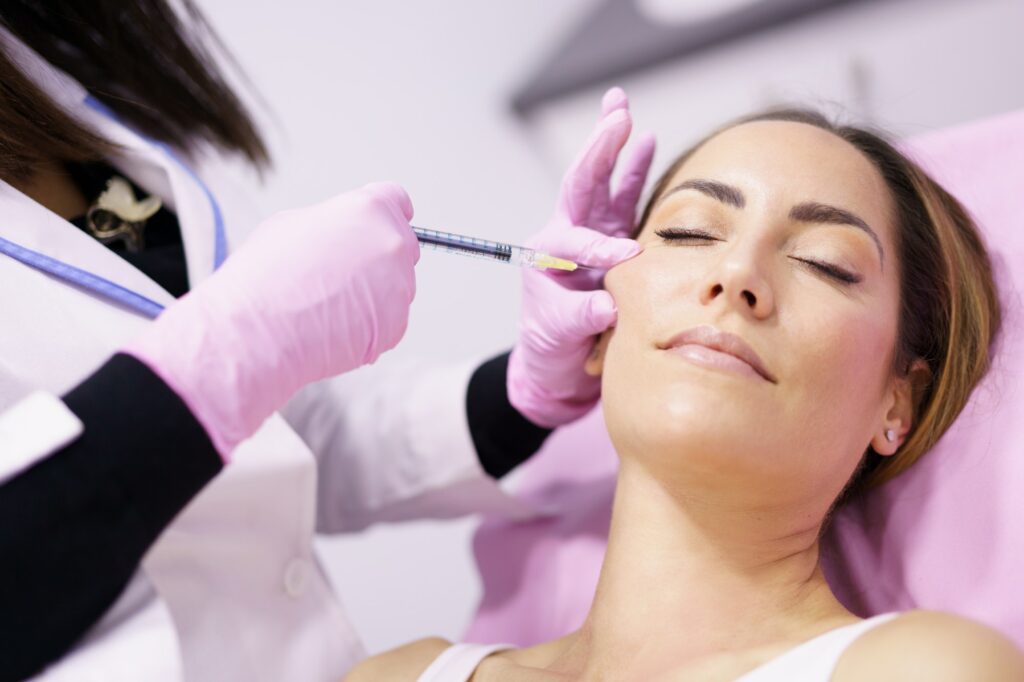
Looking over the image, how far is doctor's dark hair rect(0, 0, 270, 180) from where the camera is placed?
1255 mm

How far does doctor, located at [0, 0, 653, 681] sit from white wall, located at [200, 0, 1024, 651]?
0.51m

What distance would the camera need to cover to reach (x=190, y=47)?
1384 mm

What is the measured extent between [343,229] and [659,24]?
131 cm

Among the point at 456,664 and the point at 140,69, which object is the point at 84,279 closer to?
the point at 140,69

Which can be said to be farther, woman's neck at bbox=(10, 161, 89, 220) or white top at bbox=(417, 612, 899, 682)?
woman's neck at bbox=(10, 161, 89, 220)

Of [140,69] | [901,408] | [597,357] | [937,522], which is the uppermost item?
[140,69]

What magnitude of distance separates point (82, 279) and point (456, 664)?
60cm

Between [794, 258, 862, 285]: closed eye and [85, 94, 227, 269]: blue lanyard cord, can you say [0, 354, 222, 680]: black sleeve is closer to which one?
[85, 94, 227, 269]: blue lanyard cord

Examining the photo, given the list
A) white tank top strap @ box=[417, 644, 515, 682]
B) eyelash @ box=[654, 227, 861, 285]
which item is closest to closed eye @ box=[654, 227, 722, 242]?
eyelash @ box=[654, 227, 861, 285]

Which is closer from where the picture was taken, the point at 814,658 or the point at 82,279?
the point at 814,658

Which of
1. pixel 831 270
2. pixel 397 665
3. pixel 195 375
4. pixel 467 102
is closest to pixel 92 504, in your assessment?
pixel 195 375

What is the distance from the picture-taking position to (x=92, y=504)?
2.53 ft

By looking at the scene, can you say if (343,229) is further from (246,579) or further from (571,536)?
(571,536)

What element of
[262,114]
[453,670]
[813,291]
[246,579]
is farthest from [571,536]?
[262,114]
